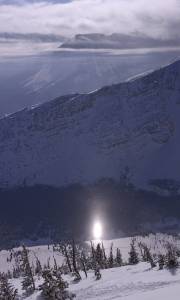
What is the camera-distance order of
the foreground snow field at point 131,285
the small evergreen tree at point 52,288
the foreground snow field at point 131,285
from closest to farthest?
the foreground snow field at point 131,285 < the foreground snow field at point 131,285 < the small evergreen tree at point 52,288

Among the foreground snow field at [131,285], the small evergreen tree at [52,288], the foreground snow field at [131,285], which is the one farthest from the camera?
the small evergreen tree at [52,288]

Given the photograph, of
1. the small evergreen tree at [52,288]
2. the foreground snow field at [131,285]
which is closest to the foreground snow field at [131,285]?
the foreground snow field at [131,285]

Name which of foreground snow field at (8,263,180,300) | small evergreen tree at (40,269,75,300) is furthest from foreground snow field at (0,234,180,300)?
small evergreen tree at (40,269,75,300)

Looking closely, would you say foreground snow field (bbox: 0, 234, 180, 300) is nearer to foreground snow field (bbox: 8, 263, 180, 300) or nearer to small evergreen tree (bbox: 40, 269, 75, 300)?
foreground snow field (bbox: 8, 263, 180, 300)

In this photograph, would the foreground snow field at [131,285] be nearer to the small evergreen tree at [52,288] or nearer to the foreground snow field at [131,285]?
the foreground snow field at [131,285]

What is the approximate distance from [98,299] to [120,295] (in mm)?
5804

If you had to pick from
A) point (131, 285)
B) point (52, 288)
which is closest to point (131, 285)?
point (131, 285)

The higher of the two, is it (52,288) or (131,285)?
(52,288)

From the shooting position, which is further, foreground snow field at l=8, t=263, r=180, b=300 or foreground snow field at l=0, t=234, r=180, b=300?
foreground snow field at l=0, t=234, r=180, b=300

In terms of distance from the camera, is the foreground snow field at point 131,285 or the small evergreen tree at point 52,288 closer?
the foreground snow field at point 131,285

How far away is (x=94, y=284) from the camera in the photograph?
12162 cm

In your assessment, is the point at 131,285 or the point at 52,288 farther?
the point at 131,285

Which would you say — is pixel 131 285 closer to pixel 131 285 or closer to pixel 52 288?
pixel 131 285

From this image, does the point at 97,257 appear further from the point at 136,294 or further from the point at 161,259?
the point at 136,294
